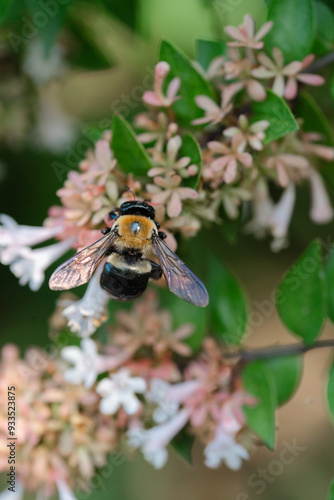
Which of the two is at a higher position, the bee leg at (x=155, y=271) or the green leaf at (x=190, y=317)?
the bee leg at (x=155, y=271)

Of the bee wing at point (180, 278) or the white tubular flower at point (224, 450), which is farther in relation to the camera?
the white tubular flower at point (224, 450)

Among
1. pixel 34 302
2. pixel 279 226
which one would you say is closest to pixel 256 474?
pixel 34 302

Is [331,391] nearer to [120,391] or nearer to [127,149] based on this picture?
[120,391]

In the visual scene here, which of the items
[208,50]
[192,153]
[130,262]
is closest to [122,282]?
[130,262]

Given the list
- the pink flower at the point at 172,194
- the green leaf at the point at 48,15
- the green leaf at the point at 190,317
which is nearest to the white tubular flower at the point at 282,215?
the green leaf at the point at 190,317

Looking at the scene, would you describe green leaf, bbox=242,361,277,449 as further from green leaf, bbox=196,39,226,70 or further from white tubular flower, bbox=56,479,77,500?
green leaf, bbox=196,39,226,70

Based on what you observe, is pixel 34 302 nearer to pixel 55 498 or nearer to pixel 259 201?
pixel 55 498

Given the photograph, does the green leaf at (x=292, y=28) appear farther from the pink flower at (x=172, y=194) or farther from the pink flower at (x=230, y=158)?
the pink flower at (x=172, y=194)

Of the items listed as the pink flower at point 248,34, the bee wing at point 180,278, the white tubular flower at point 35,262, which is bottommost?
the white tubular flower at point 35,262
